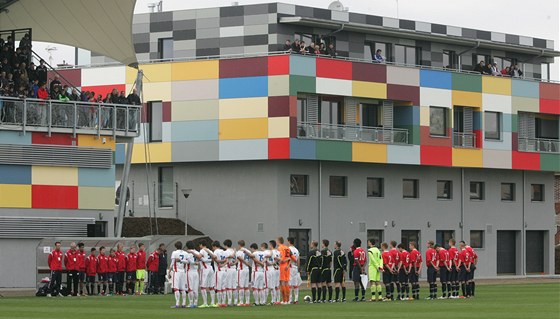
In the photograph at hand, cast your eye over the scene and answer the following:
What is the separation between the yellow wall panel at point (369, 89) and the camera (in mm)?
70750

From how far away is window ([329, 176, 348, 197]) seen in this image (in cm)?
7138

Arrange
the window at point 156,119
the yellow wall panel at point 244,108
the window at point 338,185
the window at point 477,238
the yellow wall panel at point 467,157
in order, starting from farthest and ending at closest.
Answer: the window at point 477,238, the yellow wall panel at point 467,157, the window at point 156,119, the window at point 338,185, the yellow wall panel at point 244,108

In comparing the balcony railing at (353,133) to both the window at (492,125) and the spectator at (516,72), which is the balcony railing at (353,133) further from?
the spectator at (516,72)

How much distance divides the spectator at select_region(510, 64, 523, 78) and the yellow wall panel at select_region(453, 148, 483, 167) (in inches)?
250

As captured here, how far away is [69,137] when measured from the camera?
56.2 metres

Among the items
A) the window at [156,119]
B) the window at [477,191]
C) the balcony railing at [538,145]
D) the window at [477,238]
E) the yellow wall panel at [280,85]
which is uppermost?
the yellow wall panel at [280,85]

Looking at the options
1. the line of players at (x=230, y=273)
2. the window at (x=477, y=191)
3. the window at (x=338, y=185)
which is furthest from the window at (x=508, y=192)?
the line of players at (x=230, y=273)

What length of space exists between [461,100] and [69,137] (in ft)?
91.8

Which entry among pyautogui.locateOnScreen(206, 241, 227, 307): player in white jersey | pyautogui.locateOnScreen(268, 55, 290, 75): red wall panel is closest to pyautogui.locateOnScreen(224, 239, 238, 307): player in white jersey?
→ pyautogui.locateOnScreen(206, 241, 227, 307): player in white jersey

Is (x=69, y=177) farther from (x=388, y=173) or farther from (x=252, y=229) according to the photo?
(x=388, y=173)

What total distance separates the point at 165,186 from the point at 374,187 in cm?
1159

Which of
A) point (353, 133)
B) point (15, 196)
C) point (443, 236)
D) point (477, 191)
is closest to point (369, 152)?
point (353, 133)

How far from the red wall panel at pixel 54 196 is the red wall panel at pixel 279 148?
14.0m

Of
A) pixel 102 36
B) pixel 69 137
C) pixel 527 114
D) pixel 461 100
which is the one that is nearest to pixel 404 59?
pixel 461 100
